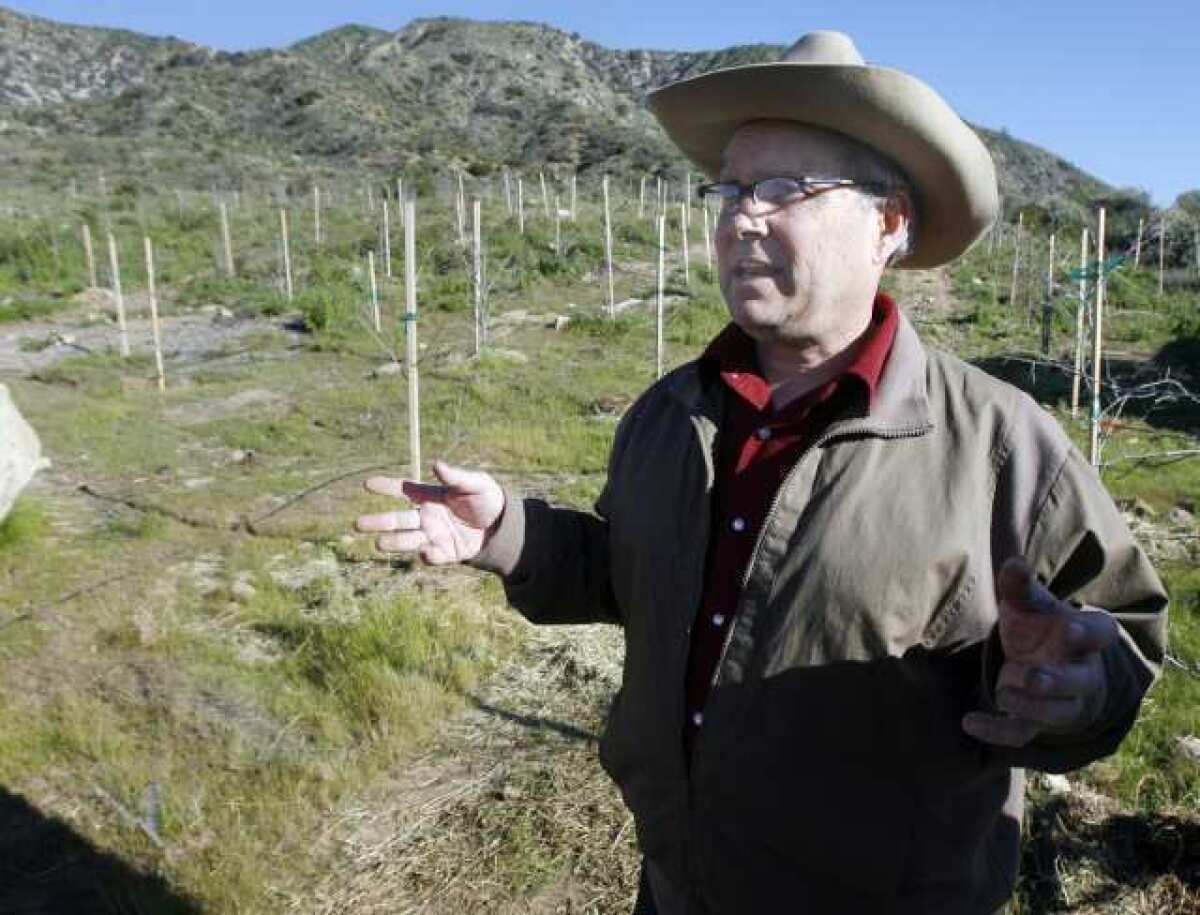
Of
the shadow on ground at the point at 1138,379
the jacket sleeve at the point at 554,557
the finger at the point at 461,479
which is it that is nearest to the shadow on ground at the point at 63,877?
the jacket sleeve at the point at 554,557

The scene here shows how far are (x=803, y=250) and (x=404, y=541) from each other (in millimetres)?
854

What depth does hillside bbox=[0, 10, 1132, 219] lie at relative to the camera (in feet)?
157

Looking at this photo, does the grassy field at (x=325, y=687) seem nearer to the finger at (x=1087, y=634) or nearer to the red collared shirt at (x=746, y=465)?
the red collared shirt at (x=746, y=465)

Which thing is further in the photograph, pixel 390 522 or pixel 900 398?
pixel 390 522

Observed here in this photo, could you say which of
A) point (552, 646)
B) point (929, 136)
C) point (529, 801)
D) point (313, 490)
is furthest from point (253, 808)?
point (313, 490)

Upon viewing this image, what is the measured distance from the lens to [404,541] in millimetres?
1686

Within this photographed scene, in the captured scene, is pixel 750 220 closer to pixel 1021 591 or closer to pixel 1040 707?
pixel 1021 591

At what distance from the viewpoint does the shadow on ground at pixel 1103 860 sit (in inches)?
107

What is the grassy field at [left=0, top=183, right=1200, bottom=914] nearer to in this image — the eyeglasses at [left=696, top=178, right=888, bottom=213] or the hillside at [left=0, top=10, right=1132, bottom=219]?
the eyeglasses at [left=696, top=178, right=888, bottom=213]

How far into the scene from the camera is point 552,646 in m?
4.45

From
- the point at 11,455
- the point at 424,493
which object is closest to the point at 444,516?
the point at 424,493

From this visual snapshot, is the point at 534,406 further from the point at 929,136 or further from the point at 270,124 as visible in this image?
the point at 270,124

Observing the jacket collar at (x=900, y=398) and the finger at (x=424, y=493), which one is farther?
the finger at (x=424, y=493)

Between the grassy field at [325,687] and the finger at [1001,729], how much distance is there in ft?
6.09
